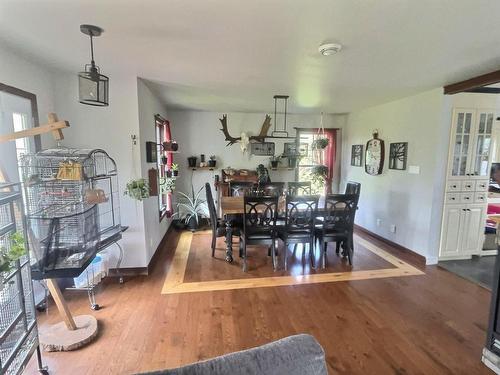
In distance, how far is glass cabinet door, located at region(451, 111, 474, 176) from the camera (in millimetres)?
3619

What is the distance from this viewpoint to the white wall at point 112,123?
303 centimetres

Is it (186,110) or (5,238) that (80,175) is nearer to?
(5,238)

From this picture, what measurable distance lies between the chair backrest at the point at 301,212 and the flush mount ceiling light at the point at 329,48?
1.75 metres

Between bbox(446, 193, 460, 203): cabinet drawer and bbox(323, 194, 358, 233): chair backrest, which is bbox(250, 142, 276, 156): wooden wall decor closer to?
bbox(323, 194, 358, 233): chair backrest

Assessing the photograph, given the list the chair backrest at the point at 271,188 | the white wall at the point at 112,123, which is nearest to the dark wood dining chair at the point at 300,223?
the chair backrest at the point at 271,188

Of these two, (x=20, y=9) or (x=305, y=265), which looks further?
(x=305, y=265)

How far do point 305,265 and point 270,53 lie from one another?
2.73 meters

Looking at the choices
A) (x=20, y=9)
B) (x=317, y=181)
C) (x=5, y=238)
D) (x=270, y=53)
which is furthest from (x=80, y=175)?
(x=317, y=181)

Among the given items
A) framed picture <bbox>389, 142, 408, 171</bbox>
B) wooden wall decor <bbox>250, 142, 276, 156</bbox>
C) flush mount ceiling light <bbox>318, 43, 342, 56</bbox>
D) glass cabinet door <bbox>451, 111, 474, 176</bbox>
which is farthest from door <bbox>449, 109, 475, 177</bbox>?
wooden wall decor <bbox>250, 142, 276, 156</bbox>

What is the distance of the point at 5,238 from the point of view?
159 centimetres

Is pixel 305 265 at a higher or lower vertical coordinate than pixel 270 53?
lower

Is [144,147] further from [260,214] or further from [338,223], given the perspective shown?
[338,223]

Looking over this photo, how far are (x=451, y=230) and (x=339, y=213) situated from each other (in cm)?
167

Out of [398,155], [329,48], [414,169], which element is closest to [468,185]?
[414,169]
